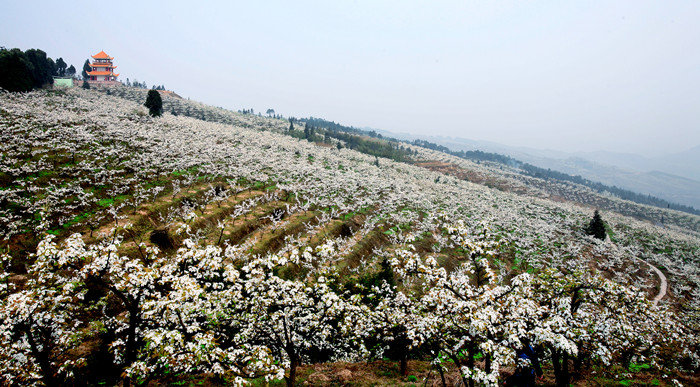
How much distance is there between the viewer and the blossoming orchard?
11570 millimetres

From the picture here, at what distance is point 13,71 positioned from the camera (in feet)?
249

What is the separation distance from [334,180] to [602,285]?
61766 mm

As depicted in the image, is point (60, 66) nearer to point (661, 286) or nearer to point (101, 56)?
point (101, 56)

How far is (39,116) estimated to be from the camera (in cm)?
5759

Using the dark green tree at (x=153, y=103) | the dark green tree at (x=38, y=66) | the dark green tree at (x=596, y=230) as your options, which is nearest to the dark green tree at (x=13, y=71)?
the dark green tree at (x=38, y=66)

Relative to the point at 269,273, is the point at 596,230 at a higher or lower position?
lower

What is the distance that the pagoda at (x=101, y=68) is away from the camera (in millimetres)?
154000

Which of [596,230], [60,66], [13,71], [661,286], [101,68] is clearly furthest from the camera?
[101,68]

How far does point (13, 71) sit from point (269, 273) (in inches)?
4591

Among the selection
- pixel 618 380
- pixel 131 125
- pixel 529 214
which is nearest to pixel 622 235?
pixel 529 214

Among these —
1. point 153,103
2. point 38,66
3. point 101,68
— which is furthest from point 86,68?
point 153,103

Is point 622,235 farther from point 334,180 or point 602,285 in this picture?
point 602,285

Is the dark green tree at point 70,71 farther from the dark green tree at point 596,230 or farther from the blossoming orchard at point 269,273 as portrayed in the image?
the dark green tree at point 596,230

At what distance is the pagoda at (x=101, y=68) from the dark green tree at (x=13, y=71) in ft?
289
